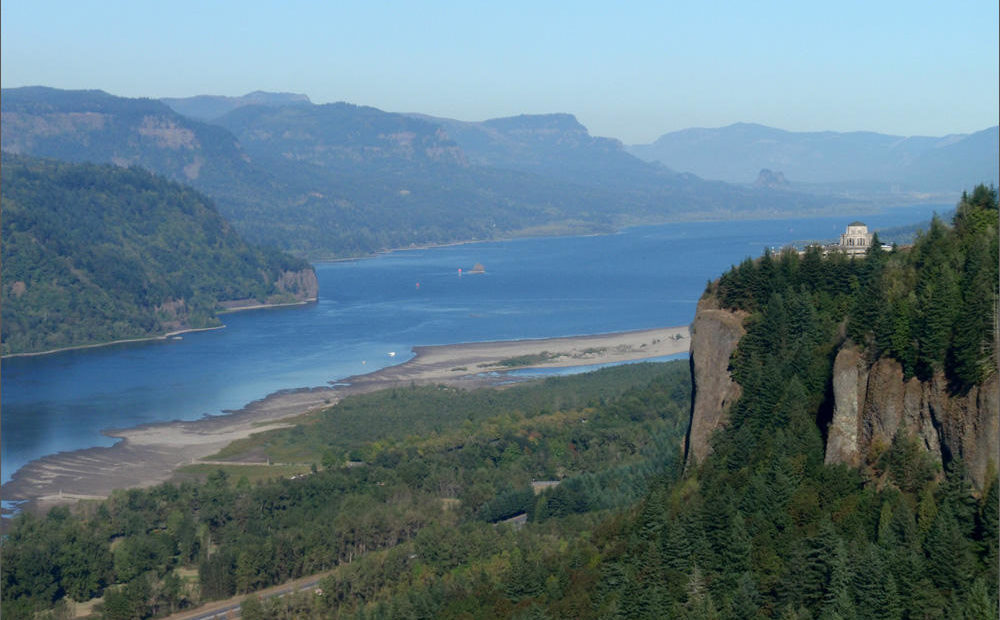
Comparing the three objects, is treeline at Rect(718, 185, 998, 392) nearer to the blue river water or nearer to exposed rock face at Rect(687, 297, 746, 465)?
exposed rock face at Rect(687, 297, 746, 465)

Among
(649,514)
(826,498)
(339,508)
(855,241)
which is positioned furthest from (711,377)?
(339,508)

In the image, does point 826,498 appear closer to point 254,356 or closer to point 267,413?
point 267,413

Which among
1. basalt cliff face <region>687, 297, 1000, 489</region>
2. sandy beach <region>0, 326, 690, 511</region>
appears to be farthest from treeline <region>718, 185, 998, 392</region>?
sandy beach <region>0, 326, 690, 511</region>

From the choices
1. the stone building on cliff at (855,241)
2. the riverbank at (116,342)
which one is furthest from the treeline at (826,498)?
the riverbank at (116,342)

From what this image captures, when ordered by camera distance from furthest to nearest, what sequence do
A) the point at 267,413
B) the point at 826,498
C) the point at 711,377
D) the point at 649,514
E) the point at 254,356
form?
the point at 254,356
the point at 267,413
the point at 711,377
the point at 649,514
the point at 826,498

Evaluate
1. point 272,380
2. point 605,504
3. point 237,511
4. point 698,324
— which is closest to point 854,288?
point 698,324

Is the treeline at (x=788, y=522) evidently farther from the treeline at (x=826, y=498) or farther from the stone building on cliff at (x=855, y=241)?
the stone building on cliff at (x=855, y=241)
